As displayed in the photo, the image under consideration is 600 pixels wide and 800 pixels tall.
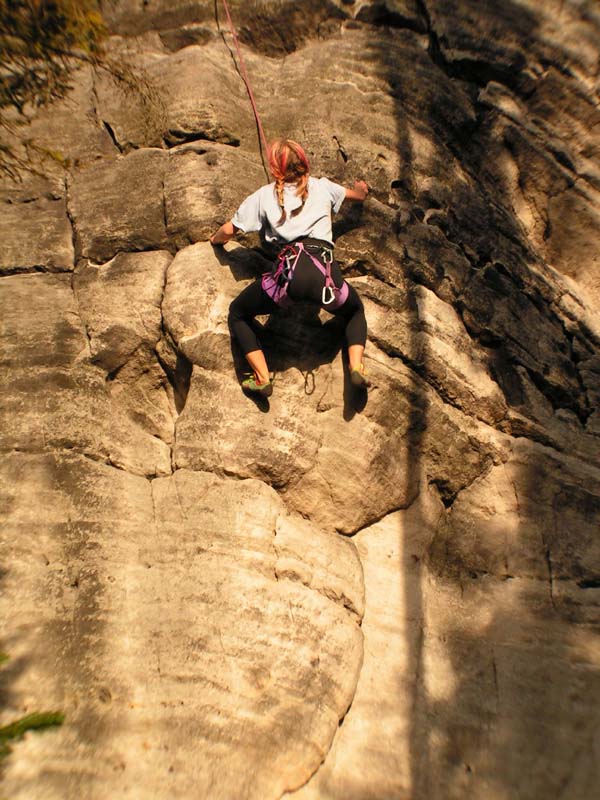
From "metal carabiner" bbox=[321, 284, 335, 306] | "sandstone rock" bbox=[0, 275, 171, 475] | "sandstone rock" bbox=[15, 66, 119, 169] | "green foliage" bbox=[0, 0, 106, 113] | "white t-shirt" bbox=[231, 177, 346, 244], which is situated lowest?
"sandstone rock" bbox=[0, 275, 171, 475]

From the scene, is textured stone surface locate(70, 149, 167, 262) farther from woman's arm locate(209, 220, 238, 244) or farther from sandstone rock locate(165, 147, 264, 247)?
woman's arm locate(209, 220, 238, 244)

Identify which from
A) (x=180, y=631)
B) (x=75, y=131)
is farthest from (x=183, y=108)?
(x=180, y=631)

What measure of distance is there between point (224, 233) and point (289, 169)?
78 cm

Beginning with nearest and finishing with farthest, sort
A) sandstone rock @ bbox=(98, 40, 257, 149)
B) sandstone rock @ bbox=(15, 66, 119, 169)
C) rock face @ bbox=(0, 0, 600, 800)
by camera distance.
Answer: rock face @ bbox=(0, 0, 600, 800) → sandstone rock @ bbox=(98, 40, 257, 149) → sandstone rock @ bbox=(15, 66, 119, 169)

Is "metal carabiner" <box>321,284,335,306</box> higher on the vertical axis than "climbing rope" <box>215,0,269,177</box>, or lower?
lower

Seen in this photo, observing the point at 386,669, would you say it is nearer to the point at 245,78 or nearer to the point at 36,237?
the point at 36,237

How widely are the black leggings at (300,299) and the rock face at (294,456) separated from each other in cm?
32

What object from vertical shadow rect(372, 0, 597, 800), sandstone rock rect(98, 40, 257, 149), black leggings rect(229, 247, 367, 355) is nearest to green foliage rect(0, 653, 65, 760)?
vertical shadow rect(372, 0, 597, 800)

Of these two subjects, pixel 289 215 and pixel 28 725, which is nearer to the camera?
pixel 28 725

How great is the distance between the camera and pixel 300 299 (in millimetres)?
5043

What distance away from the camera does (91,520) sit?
15.8 feet

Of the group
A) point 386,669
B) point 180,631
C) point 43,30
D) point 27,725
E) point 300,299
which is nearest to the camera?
point 27,725

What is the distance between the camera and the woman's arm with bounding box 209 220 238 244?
5.43 m

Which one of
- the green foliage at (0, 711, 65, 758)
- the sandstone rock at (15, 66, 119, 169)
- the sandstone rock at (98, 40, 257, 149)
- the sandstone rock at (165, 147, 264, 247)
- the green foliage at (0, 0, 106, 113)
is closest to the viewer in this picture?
the green foliage at (0, 711, 65, 758)
